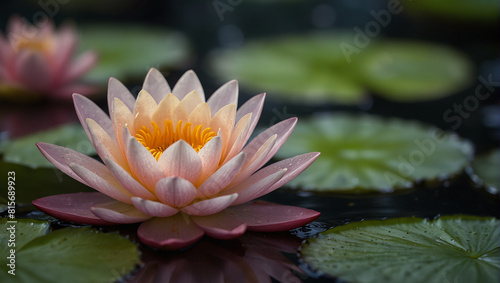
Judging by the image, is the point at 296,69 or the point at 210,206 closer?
the point at 210,206

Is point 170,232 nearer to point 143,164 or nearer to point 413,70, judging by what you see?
point 143,164

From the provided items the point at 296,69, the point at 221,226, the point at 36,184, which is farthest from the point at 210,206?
the point at 296,69

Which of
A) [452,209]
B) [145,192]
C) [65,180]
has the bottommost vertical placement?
[452,209]

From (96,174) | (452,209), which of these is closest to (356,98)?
(452,209)

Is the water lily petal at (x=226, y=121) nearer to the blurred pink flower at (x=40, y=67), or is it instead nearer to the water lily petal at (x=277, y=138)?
the water lily petal at (x=277, y=138)

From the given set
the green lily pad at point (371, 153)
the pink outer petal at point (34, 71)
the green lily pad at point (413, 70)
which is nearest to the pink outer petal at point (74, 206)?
the green lily pad at point (371, 153)

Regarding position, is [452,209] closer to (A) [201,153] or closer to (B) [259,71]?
(A) [201,153]

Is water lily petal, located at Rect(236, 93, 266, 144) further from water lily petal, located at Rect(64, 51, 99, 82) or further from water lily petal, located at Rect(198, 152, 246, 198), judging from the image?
water lily petal, located at Rect(64, 51, 99, 82)
